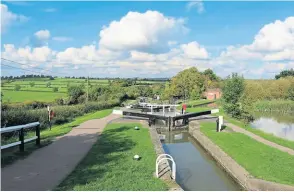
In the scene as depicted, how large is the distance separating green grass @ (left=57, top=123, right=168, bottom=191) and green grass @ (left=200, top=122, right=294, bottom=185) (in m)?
3.20

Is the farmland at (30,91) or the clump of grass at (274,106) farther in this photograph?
the clump of grass at (274,106)

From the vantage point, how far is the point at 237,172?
9.56m

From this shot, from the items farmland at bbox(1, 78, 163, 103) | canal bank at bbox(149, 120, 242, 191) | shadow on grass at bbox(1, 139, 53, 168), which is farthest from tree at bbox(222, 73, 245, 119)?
farmland at bbox(1, 78, 163, 103)

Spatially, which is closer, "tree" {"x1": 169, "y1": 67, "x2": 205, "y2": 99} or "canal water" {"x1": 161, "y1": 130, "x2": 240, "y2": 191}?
"canal water" {"x1": 161, "y1": 130, "x2": 240, "y2": 191}

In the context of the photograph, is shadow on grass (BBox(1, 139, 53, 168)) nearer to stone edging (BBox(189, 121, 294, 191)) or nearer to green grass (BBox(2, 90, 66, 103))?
stone edging (BBox(189, 121, 294, 191))

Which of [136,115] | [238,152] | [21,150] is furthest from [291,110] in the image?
[21,150]

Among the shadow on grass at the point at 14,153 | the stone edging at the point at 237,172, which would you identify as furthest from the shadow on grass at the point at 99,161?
the stone edging at the point at 237,172

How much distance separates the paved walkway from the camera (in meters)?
6.52

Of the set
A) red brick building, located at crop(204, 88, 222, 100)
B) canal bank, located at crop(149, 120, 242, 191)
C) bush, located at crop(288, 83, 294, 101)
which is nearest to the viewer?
canal bank, located at crop(149, 120, 242, 191)

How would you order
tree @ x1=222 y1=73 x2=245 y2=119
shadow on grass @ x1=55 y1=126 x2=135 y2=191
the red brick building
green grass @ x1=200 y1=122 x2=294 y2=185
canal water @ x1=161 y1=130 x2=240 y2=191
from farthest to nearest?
1. the red brick building
2. tree @ x1=222 y1=73 x2=245 y2=119
3. canal water @ x1=161 y1=130 x2=240 y2=191
4. green grass @ x1=200 y1=122 x2=294 y2=185
5. shadow on grass @ x1=55 y1=126 x2=135 y2=191

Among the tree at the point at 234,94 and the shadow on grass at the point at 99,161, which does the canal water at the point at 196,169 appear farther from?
the tree at the point at 234,94

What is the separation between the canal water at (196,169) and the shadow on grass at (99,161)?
2.33 metres

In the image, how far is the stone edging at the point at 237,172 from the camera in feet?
25.3

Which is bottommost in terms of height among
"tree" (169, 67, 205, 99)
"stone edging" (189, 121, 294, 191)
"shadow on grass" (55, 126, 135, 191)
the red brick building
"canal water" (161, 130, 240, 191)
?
"canal water" (161, 130, 240, 191)
